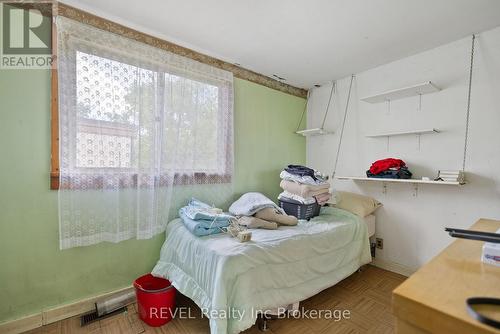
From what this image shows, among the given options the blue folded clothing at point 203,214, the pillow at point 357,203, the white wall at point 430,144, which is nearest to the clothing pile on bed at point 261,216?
the blue folded clothing at point 203,214

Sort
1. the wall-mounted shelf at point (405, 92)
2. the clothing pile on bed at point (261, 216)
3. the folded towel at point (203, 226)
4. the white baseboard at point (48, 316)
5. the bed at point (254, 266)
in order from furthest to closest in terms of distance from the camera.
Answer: the wall-mounted shelf at point (405, 92) < the clothing pile on bed at point (261, 216) < the folded towel at point (203, 226) < the white baseboard at point (48, 316) < the bed at point (254, 266)

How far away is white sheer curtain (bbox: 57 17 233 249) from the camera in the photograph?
1650 millimetres

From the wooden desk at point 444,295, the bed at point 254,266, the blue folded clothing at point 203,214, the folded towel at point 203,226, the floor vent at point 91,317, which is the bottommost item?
the floor vent at point 91,317

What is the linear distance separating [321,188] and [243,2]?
6.12 ft

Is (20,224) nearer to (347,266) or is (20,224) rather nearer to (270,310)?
(270,310)

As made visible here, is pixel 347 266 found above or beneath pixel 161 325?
above

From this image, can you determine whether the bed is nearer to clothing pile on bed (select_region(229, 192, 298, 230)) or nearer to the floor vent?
clothing pile on bed (select_region(229, 192, 298, 230))

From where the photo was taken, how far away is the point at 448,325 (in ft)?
1.57

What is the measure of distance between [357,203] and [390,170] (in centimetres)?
49

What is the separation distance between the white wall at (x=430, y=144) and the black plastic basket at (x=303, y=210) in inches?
32.4

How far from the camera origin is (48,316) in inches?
64.4

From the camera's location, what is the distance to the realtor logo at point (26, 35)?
154cm

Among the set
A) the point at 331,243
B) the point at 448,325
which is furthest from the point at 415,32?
the point at 448,325

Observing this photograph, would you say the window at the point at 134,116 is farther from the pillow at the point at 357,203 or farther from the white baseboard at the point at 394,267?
the white baseboard at the point at 394,267
